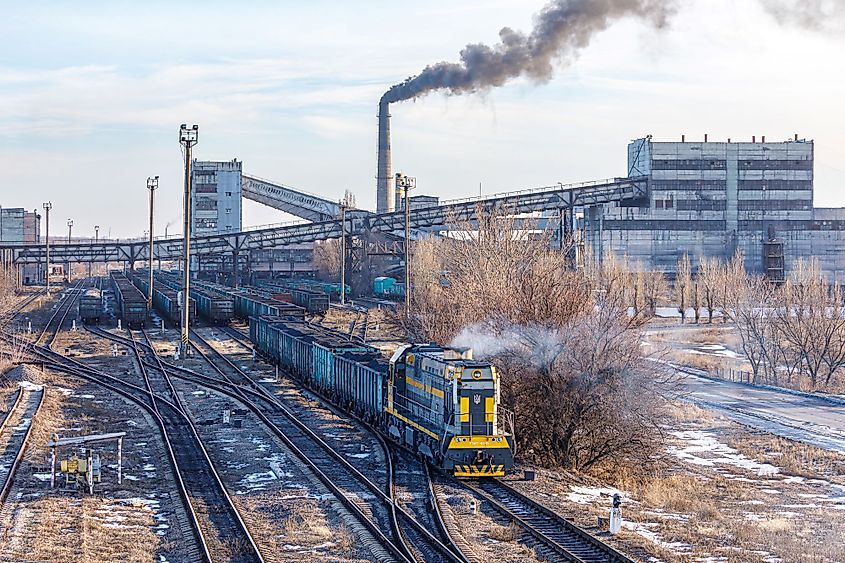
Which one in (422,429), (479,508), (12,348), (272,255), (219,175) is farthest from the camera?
(272,255)

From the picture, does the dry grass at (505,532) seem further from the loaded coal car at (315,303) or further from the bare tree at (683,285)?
the bare tree at (683,285)

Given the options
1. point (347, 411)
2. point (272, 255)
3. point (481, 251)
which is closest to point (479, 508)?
point (347, 411)

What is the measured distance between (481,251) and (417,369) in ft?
72.6

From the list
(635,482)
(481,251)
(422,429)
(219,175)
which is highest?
(219,175)

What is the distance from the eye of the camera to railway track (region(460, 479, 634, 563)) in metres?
16.1

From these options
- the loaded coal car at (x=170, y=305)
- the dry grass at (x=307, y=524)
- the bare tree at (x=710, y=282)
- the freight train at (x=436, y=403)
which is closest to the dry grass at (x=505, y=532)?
the dry grass at (x=307, y=524)

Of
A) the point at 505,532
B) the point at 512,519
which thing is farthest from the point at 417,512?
the point at 505,532

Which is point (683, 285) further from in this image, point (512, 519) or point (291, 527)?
point (291, 527)

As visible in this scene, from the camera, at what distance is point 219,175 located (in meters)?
113

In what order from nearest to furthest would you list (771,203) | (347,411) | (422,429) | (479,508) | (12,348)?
(479,508) < (422,429) < (347,411) < (12,348) < (771,203)

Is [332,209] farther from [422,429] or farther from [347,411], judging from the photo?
[422,429]

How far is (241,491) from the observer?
67.8 feet

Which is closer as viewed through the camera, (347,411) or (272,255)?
(347,411)

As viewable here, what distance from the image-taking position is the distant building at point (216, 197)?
371 ft
